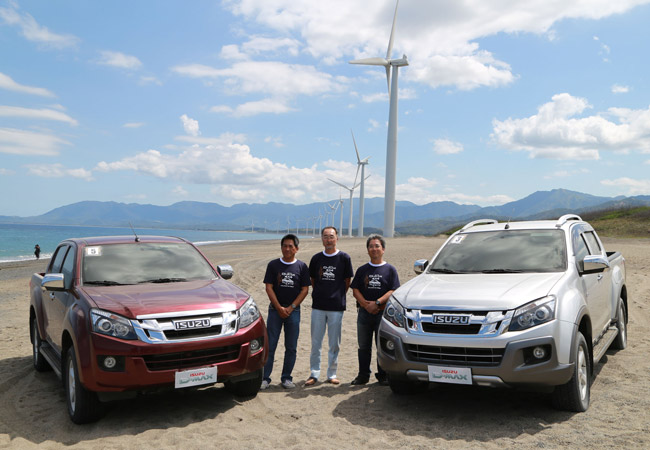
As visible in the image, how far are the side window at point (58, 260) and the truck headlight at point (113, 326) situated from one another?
2305 millimetres

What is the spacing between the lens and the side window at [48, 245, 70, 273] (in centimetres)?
697

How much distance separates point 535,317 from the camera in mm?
4812

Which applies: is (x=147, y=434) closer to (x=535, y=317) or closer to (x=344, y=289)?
(x=344, y=289)

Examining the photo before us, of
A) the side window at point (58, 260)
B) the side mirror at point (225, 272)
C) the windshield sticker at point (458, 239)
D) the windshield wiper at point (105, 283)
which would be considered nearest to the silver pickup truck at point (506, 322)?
the windshield sticker at point (458, 239)

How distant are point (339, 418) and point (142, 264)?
9.51 ft

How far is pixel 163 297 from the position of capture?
17.6ft

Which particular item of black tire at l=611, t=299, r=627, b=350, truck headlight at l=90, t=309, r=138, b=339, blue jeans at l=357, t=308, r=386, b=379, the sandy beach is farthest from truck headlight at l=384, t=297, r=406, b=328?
black tire at l=611, t=299, r=627, b=350

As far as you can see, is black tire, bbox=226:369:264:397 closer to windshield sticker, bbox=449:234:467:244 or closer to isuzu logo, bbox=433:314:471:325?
isuzu logo, bbox=433:314:471:325

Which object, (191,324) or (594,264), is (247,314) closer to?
(191,324)

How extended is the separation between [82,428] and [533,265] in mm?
4928

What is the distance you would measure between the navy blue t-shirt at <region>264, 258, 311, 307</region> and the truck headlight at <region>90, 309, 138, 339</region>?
1.89 meters

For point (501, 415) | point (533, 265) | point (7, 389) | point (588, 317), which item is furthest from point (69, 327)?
point (588, 317)

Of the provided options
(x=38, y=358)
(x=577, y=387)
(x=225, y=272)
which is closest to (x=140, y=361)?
(x=225, y=272)

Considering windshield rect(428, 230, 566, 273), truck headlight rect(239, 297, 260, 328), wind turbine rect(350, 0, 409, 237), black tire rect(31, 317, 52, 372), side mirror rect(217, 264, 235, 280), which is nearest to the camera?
truck headlight rect(239, 297, 260, 328)
